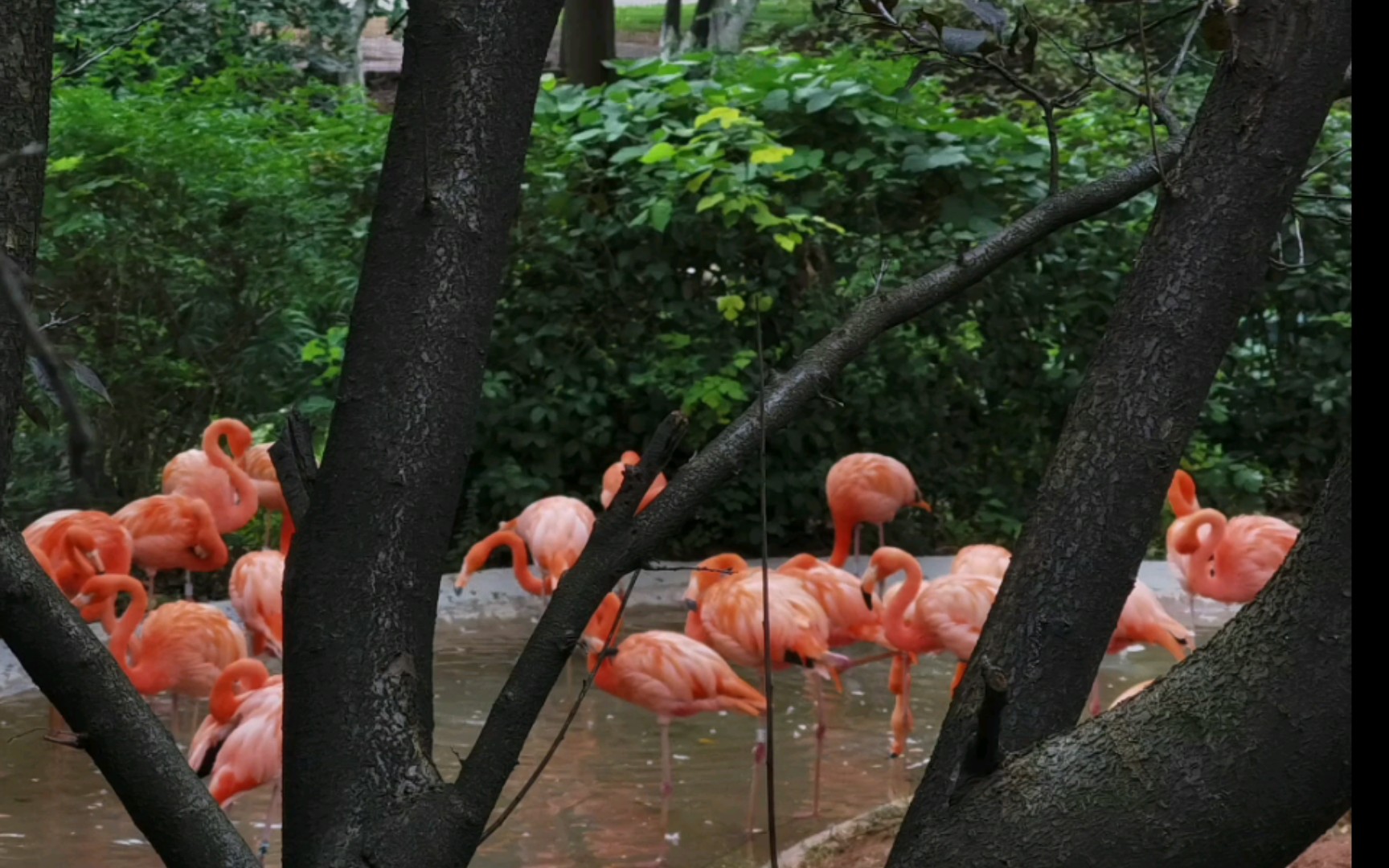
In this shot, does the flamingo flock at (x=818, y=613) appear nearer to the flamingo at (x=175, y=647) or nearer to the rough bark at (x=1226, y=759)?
the flamingo at (x=175, y=647)

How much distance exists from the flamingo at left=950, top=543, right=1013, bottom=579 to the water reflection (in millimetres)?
548

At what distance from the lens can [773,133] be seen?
7.62m

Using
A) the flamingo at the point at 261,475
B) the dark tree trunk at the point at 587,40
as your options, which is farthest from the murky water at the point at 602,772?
the dark tree trunk at the point at 587,40

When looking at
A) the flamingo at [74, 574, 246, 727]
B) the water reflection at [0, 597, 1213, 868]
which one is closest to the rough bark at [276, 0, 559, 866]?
the water reflection at [0, 597, 1213, 868]

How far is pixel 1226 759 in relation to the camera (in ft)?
4.03

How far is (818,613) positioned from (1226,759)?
12.3 ft

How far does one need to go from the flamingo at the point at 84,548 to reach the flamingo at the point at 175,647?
211 mm

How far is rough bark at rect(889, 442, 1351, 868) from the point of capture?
1.19 metres

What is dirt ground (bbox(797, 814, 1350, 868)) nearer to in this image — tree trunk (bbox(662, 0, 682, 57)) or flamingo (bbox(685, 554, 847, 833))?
flamingo (bbox(685, 554, 847, 833))

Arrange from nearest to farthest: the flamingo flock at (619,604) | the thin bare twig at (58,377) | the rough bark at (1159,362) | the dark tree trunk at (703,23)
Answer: the thin bare twig at (58,377) < the rough bark at (1159,362) < the flamingo flock at (619,604) < the dark tree trunk at (703,23)

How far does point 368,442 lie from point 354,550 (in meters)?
0.12

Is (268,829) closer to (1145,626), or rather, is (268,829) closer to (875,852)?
(875,852)

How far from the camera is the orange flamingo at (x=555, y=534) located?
607 cm

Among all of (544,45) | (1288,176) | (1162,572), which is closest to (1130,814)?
(1288,176)
